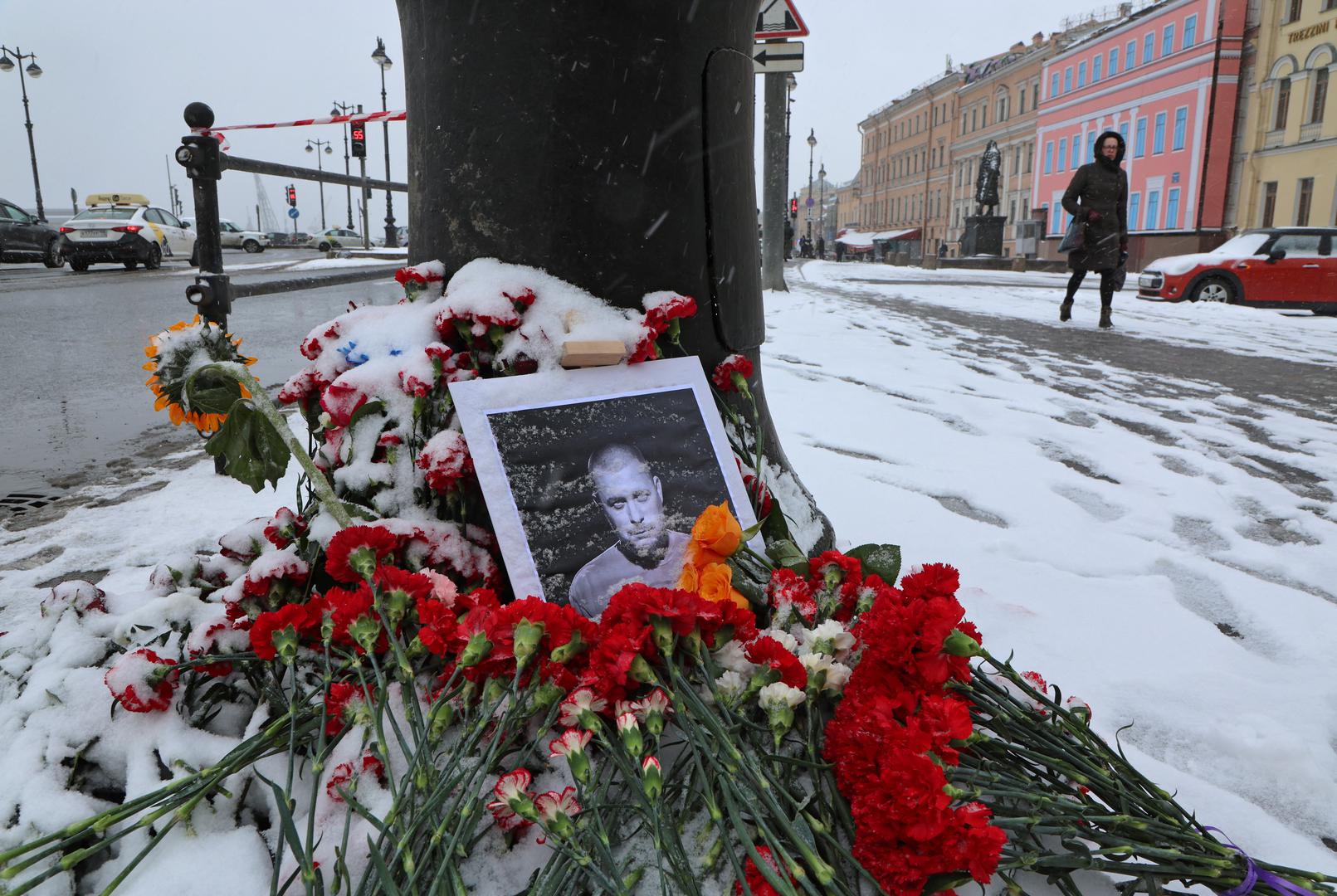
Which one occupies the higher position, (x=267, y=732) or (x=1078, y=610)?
(x=267, y=732)

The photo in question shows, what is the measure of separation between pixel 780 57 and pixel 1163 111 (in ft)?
113

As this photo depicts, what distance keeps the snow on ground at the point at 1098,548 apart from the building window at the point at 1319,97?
3047 centimetres

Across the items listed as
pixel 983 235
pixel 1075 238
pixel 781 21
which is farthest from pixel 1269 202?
pixel 781 21

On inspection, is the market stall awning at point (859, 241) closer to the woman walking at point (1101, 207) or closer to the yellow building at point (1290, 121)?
the yellow building at point (1290, 121)

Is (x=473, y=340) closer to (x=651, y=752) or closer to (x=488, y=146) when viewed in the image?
(x=488, y=146)

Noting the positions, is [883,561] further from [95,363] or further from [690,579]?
[95,363]

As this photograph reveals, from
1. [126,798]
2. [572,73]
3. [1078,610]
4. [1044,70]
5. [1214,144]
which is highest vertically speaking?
[1044,70]

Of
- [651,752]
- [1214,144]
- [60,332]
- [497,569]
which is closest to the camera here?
[651,752]

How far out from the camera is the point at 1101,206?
8914mm

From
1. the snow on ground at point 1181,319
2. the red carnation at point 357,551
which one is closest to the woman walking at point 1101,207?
the snow on ground at point 1181,319

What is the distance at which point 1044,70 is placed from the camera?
146 ft

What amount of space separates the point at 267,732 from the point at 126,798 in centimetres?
22

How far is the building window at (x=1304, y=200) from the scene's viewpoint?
29.3 metres

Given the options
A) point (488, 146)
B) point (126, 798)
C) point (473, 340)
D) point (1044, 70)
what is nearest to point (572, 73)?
point (488, 146)
